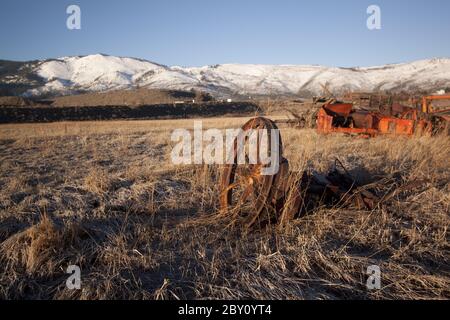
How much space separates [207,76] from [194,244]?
124803mm

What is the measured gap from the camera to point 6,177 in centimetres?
604

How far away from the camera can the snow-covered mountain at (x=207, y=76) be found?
89.6m

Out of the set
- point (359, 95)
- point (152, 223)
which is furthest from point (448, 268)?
point (359, 95)

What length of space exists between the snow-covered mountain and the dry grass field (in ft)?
258

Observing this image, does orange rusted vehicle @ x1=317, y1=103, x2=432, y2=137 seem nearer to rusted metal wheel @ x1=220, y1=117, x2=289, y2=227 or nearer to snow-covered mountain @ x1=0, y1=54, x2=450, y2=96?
rusted metal wheel @ x1=220, y1=117, x2=289, y2=227

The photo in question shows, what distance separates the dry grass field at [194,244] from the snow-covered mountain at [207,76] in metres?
78.6

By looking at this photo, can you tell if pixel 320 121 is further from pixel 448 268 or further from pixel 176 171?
pixel 448 268

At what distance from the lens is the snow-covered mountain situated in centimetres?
8956
